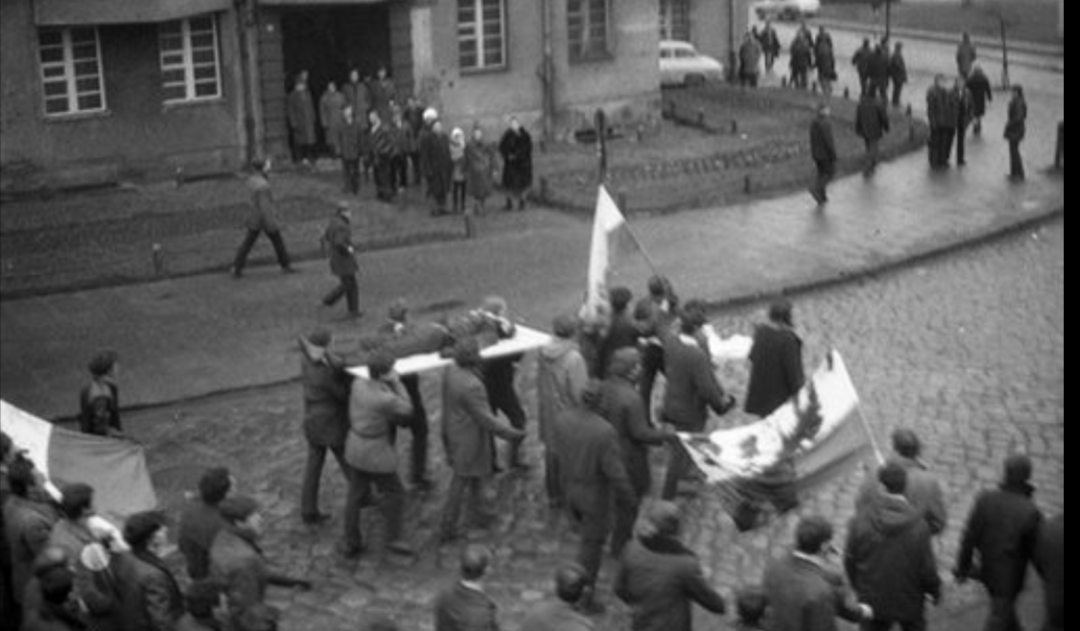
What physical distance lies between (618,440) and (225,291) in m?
11.1

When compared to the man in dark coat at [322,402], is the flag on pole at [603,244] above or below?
above

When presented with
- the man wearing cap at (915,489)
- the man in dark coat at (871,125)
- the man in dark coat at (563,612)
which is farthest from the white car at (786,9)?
the man in dark coat at (563,612)

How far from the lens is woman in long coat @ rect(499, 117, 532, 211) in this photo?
28297 mm

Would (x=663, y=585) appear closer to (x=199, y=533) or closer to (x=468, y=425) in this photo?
(x=199, y=533)

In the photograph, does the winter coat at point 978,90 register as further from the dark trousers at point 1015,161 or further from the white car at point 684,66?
the white car at point 684,66

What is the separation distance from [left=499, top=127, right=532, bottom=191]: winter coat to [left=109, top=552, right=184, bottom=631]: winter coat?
17.6 m

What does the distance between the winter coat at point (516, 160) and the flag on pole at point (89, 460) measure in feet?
47.9

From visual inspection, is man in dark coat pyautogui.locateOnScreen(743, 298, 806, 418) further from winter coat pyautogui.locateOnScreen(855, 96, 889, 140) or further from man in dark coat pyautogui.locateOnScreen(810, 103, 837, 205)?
winter coat pyautogui.locateOnScreen(855, 96, 889, 140)

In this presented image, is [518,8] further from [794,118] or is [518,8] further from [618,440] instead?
[618,440]

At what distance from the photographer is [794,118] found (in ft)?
122

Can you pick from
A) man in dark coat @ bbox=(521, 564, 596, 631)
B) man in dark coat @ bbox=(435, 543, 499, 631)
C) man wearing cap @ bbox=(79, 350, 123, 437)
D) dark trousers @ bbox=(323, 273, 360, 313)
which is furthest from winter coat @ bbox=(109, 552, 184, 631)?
dark trousers @ bbox=(323, 273, 360, 313)

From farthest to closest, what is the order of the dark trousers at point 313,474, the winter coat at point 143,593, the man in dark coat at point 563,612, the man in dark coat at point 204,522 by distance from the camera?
the dark trousers at point 313,474, the man in dark coat at point 204,522, the winter coat at point 143,593, the man in dark coat at point 563,612

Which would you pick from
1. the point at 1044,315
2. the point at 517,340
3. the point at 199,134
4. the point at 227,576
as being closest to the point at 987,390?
the point at 1044,315

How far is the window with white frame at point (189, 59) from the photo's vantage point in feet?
103
